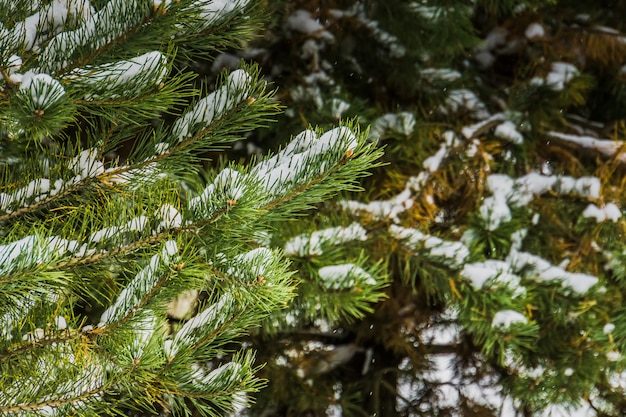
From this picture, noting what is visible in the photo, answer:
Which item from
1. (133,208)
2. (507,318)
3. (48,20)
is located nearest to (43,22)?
(48,20)

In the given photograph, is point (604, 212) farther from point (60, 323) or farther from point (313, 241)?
point (60, 323)

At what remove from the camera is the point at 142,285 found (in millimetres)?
812

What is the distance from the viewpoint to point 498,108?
90.6 inches

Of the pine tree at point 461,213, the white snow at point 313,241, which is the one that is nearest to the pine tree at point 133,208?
the white snow at point 313,241

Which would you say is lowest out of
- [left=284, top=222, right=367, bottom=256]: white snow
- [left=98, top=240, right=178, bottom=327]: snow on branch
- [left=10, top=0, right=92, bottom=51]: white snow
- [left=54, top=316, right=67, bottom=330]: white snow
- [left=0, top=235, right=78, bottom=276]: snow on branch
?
[left=284, top=222, right=367, bottom=256]: white snow

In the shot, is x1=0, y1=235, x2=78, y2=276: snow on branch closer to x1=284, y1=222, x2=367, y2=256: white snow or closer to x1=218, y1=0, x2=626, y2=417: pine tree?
x1=284, y1=222, x2=367, y2=256: white snow

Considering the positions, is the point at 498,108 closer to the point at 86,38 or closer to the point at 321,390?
the point at 321,390

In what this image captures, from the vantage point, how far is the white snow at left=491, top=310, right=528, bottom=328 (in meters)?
1.53

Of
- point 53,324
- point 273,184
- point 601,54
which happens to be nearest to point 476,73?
point 601,54

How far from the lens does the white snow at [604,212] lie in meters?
1.96

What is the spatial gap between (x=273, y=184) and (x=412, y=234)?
94 centimetres

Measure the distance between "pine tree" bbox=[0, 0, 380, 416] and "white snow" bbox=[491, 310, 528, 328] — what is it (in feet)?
2.68

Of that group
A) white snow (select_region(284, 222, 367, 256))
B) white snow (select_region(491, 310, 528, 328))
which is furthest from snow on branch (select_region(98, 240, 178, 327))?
white snow (select_region(491, 310, 528, 328))

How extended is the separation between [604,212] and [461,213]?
41 centimetres
